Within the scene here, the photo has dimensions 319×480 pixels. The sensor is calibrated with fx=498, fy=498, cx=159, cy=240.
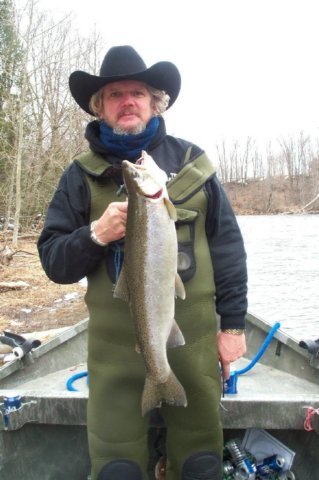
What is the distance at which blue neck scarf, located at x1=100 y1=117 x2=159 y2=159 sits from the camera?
277 cm

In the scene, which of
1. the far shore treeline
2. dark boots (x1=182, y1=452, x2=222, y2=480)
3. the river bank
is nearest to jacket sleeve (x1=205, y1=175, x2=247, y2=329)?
dark boots (x1=182, y1=452, x2=222, y2=480)

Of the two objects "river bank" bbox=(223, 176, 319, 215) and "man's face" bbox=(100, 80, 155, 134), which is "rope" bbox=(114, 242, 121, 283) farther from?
"river bank" bbox=(223, 176, 319, 215)

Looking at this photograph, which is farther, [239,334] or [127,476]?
[239,334]

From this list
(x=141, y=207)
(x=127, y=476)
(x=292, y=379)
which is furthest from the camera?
(x=292, y=379)

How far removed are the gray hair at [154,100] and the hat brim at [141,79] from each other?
24mm

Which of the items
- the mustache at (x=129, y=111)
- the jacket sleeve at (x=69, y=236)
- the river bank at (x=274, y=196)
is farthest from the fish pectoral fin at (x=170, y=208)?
the river bank at (x=274, y=196)

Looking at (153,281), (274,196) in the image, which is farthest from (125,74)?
(274,196)

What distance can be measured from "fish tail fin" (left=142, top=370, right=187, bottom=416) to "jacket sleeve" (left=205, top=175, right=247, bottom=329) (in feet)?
1.66

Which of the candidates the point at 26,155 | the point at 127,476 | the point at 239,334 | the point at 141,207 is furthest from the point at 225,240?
the point at 26,155

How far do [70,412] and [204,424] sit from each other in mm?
877

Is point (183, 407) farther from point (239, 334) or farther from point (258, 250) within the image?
point (258, 250)

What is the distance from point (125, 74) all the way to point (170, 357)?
1581 mm

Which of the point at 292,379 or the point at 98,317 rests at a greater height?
the point at 98,317

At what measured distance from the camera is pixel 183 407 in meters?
2.77
